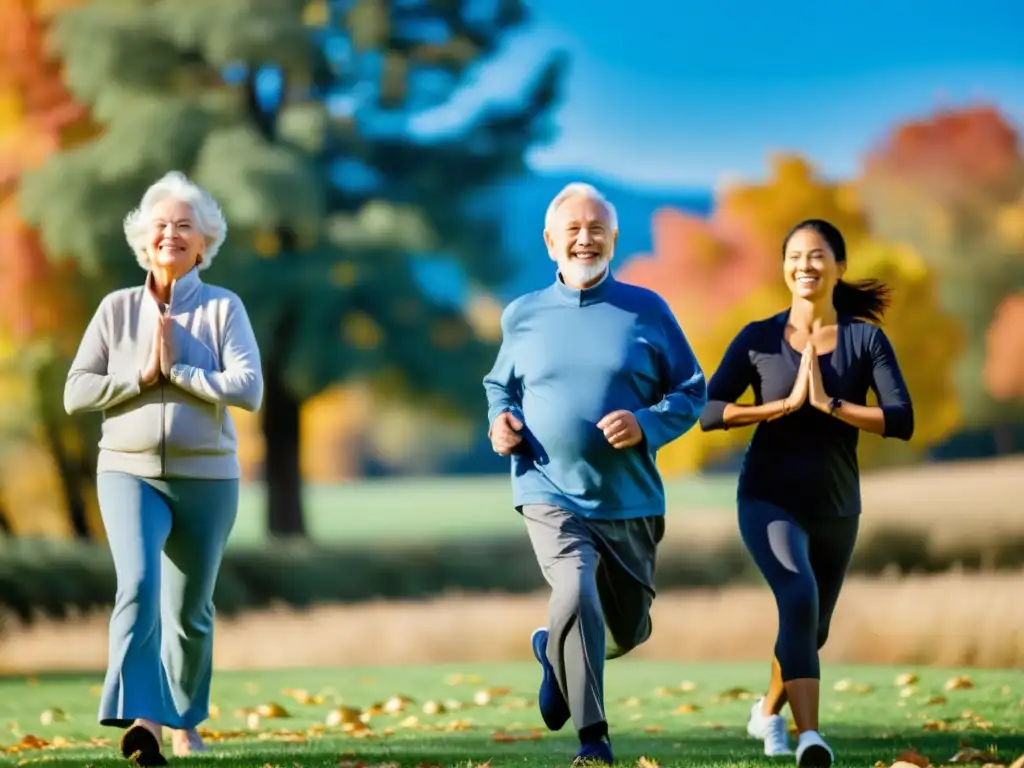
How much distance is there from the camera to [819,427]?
5.70 m

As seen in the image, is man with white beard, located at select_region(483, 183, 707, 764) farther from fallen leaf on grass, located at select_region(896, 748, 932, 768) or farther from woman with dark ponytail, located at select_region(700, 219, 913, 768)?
fallen leaf on grass, located at select_region(896, 748, 932, 768)

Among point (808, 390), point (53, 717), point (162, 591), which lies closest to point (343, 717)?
point (53, 717)

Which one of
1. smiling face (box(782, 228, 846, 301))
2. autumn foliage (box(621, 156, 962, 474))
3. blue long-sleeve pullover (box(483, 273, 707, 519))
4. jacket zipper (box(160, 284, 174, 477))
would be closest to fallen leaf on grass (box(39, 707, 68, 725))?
jacket zipper (box(160, 284, 174, 477))

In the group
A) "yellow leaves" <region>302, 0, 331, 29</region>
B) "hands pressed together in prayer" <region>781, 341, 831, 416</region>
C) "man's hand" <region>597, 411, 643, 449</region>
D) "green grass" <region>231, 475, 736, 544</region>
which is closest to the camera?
"man's hand" <region>597, 411, 643, 449</region>

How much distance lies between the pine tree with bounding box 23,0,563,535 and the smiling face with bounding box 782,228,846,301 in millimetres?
10710

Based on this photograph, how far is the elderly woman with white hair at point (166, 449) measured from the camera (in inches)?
214

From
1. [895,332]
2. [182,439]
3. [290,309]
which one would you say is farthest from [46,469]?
[182,439]

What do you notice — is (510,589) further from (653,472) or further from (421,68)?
(653,472)

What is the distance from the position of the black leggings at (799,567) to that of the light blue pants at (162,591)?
196cm

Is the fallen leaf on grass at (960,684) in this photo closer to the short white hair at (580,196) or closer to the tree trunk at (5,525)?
the short white hair at (580,196)

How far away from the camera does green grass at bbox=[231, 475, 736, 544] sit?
29.5 meters

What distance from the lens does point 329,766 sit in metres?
5.47

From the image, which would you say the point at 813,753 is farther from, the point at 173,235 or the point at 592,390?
the point at 173,235

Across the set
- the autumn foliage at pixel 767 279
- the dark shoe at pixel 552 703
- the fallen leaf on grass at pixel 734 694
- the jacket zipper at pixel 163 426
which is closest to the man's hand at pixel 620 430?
the dark shoe at pixel 552 703
